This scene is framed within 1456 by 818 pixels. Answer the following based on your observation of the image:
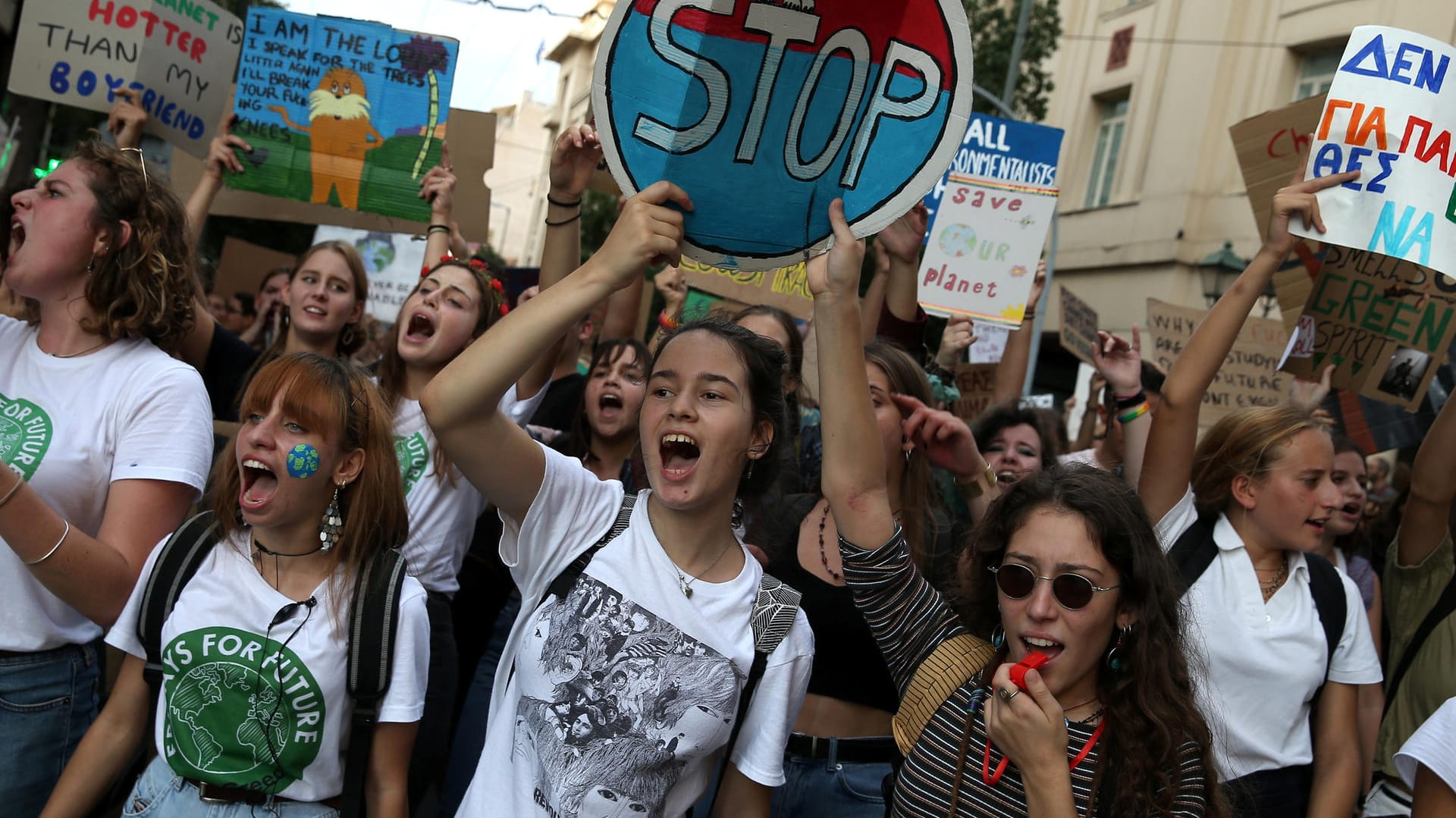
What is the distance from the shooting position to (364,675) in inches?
92.2

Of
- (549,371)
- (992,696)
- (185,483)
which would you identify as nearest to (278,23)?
(549,371)

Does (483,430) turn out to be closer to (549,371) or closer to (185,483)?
(185,483)

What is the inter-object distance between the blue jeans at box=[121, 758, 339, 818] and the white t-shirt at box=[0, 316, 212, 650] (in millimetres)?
405

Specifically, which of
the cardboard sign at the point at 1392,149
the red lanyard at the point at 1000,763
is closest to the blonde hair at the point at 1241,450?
the cardboard sign at the point at 1392,149

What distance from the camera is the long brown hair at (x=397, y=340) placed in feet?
11.4

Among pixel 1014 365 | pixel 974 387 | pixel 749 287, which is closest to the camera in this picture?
pixel 1014 365

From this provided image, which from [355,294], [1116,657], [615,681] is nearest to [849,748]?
[1116,657]

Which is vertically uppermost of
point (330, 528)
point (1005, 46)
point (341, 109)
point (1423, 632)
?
point (1005, 46)

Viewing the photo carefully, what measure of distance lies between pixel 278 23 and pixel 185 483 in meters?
2.95

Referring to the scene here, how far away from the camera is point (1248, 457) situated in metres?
3.21

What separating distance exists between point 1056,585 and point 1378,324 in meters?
2.63

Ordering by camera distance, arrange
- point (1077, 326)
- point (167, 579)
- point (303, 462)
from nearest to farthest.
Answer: point (167, 579) → point (303, 462) → point (1077, 326)

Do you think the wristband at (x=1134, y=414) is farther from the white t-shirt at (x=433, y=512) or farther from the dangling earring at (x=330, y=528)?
the dangling earring at (x=330, y=528)

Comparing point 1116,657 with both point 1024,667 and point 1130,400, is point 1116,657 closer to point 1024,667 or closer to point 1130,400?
point 1024,667
